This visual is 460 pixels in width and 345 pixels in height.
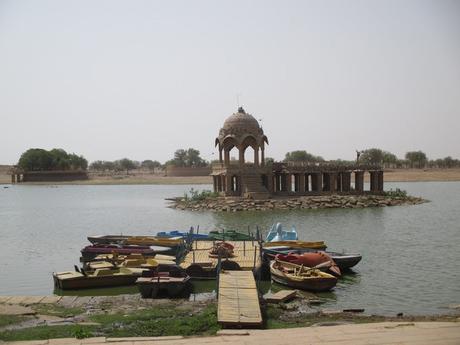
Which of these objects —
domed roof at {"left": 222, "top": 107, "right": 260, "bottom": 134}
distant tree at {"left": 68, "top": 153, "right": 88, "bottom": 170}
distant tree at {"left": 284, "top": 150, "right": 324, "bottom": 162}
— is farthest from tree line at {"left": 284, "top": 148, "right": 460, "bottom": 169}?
domed roof at {"left": 222, "top": 107, "right": 260, "bottom": 134}

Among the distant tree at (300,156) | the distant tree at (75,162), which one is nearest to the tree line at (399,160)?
the distant tree at (300,156)

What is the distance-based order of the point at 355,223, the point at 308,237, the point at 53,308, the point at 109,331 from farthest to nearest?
the point at 355,223 → the point at 308,237 → the point at 53,308 → the point at 109,331

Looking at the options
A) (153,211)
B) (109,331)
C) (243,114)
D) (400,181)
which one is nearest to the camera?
(109,331)

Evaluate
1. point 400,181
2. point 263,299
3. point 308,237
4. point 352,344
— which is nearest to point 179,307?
point 263,299

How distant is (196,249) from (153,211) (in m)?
32.4

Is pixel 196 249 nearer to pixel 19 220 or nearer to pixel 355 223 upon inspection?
pixel 355 223

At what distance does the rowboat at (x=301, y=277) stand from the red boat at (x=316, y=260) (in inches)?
23.6

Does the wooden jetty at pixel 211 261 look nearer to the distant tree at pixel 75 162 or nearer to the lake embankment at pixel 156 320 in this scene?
the lake embankment at pixel 156 320

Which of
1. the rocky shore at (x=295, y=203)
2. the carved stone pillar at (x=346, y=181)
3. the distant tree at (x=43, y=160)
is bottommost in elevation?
the rocky shore at (x=295, y=203)

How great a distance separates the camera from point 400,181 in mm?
124750

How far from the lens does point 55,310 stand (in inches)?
711

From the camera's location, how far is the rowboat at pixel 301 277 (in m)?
21.4

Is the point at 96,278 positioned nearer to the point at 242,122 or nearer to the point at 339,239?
the point at 339,239

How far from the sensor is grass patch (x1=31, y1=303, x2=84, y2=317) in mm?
17484
